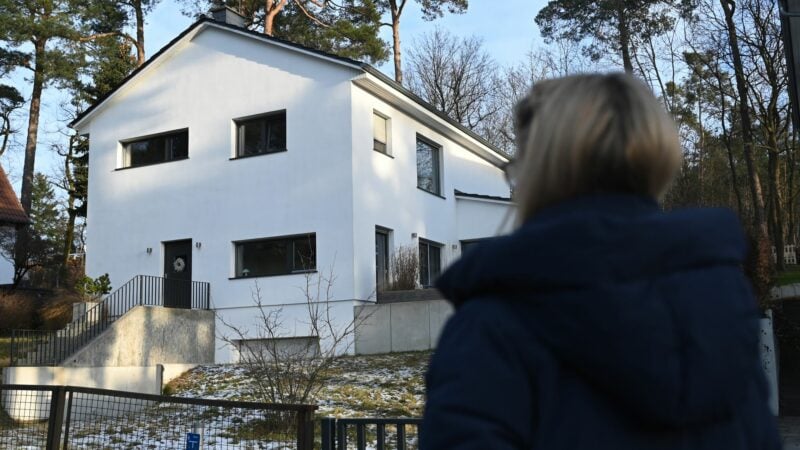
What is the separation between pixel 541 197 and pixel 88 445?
26.5ft

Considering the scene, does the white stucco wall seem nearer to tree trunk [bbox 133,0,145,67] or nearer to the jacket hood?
the jacket hood

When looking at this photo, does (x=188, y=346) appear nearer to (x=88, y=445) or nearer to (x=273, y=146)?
(x=273, y=146)

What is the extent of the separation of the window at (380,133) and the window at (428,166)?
1.85 metres

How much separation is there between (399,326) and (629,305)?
1609 cm

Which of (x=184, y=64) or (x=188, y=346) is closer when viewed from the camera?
(x=188, y=346)

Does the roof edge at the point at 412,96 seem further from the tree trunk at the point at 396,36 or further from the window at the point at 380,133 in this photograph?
the tree trunk at the point at 396,36

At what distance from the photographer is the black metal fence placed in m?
6.88

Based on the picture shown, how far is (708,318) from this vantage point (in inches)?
52.2

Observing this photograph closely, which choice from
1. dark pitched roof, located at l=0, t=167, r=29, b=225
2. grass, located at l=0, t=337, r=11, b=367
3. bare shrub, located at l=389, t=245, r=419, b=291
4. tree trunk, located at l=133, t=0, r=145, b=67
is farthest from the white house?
dark pitched roof, located at l=0, t=167, r=29, b=225

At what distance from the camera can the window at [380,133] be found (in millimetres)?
19438

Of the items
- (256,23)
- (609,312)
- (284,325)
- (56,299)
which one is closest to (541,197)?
(609,312)

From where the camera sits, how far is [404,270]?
1873 cm

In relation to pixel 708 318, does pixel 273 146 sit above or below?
above

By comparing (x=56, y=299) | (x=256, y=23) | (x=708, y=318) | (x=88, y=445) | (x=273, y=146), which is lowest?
(x=88, y=445)
